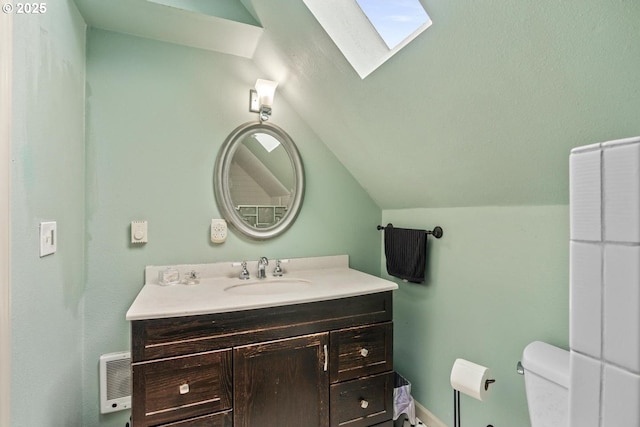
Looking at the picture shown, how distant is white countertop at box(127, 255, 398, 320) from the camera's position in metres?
1.22

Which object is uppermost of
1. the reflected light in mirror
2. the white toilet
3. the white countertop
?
the reflected light in mirror

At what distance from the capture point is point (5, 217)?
2.56ft

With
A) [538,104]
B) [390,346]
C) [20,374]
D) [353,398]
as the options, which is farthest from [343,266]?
[20,374]

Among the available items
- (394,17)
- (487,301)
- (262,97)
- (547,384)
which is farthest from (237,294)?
(394,17)

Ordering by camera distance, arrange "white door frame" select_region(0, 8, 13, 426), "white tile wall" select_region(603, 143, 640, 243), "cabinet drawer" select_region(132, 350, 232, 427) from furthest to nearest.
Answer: "cabinet drawer" select_region(132, 350, 232, 427), "white door frame" select_region(0, 8, 13, 426), "white tile wall" select_region(603, 143, 640, 243)

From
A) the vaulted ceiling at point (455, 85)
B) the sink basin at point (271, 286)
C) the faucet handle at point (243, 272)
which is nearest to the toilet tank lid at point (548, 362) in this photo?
the vaulted ceiling at point (455, 85)

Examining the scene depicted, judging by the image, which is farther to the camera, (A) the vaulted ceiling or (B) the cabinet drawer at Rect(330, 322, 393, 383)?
(B) the cabinet drawer at Rect(330, 322, 393, 383)

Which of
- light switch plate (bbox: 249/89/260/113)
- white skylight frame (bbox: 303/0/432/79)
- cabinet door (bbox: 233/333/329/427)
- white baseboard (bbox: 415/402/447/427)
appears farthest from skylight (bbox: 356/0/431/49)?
white baseboard (bbox: 415/402/447/427)

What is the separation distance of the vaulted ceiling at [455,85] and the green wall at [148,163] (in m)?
0.13

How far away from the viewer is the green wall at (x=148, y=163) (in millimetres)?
1563

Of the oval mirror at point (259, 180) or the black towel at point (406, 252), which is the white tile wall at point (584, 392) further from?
the oval mirror at point (259, 180)

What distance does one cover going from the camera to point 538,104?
0.98m

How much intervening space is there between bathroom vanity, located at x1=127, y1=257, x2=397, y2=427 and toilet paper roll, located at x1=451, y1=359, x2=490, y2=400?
0.34 m

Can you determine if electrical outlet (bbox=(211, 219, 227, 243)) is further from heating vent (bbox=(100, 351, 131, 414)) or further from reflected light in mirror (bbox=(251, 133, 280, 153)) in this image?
heating vent (bbox=(100, 351, 131, 414))
